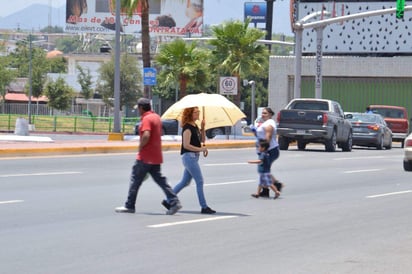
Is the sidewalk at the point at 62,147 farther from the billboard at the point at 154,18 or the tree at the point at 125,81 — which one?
the billboard at the point at 154,18

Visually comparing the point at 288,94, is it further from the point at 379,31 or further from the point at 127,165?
the point at 127,165

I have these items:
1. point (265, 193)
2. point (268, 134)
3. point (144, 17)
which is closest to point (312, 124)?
point (144, 17)

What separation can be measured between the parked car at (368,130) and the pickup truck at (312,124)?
3.25m

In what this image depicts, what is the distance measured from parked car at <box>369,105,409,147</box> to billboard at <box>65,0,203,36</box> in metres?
49.5

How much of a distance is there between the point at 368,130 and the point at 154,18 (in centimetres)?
5952

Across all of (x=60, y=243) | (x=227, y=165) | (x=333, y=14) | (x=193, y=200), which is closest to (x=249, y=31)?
(x=333, y=14)

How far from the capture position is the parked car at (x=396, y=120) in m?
48.1

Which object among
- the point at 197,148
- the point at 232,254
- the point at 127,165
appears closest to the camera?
the point at 232,254

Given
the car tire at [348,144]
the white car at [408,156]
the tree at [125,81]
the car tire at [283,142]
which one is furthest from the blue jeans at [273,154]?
the tree at [125,81]

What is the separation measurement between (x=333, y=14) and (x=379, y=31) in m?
3.06

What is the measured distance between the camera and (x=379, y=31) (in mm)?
63844

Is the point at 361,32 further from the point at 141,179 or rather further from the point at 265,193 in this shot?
the point at 141,179

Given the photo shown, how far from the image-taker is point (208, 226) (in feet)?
46.6

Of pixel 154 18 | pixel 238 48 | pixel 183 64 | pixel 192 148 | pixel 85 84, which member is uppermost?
pixel 154 18
